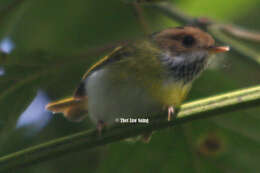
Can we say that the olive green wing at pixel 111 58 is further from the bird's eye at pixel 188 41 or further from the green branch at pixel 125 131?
the green branch at pixel 125 131

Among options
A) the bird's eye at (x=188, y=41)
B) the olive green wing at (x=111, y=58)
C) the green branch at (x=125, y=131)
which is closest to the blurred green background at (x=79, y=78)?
the olive green wing at (x=111, y=58)

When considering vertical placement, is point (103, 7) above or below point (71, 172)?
above

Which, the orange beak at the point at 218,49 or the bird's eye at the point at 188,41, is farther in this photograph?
the bird's eye at the point at 188,41

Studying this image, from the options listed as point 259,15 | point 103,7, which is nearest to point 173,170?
point 103,7

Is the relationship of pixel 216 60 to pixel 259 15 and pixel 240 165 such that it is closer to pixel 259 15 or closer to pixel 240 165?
pixel 240 165

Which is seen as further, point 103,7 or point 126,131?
point 103,7
